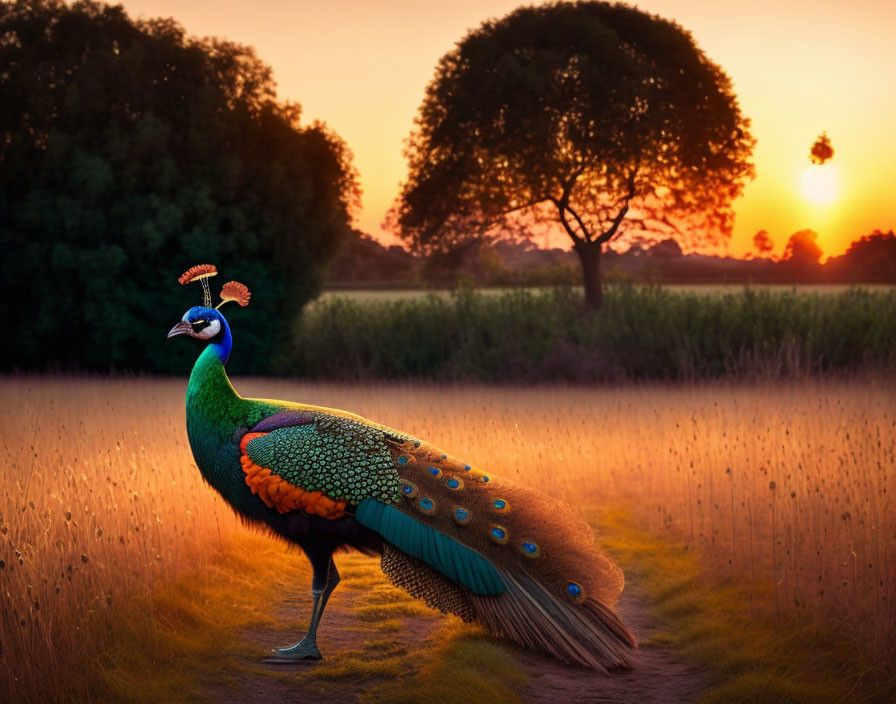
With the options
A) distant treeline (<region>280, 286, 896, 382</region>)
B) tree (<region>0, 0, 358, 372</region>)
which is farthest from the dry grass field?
tree (<region>0, 0, 358, 372</region>)

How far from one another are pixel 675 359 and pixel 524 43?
30.7 ft

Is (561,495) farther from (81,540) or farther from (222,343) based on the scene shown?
(222,343)

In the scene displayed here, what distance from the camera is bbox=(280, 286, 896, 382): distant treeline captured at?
22203 mm

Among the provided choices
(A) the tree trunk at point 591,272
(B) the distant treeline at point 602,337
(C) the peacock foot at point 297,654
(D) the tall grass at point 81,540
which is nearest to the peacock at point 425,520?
(C) the peacock foot at point 297,654

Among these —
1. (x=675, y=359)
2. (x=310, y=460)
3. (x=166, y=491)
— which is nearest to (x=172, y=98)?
(x=675, y=359)

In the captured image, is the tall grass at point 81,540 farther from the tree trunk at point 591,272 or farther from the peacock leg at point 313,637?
the tree trunk at point 591,272

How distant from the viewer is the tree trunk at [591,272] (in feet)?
83.9

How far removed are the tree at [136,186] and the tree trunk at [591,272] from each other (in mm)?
6765

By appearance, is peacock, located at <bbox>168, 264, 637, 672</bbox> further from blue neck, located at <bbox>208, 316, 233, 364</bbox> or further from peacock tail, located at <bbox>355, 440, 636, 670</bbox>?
blue neck, located at <bbox>208, 316, 233, 364</bbox>

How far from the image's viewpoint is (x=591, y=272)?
26.1 metres

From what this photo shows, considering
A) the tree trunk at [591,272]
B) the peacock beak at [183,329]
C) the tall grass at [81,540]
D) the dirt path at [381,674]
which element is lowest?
the dirt path at [381,674]

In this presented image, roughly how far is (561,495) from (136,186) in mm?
16731

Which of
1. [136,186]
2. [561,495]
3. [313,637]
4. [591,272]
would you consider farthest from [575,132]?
[313,637]

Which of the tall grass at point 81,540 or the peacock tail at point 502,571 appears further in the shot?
the tall grass at point 81,540
